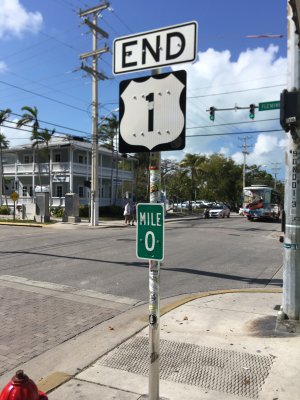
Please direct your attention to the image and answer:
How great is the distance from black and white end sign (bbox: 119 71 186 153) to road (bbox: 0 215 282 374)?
9.97 feet

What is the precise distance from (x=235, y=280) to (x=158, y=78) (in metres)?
7.14

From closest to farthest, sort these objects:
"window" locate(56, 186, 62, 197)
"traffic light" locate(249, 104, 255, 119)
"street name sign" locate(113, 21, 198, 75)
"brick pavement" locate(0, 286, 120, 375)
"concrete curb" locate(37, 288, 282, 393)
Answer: "street name sign" locate(113, 21, 198, 75) < "concrete curb" locate(37, 288, 282, 393) < "brick pavement" locate(0, 286, 120, 375) < "traffic light" locate(249, 104, 255, 119) < "window" locate(56, 186, 62, 197)

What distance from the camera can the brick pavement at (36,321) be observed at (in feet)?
16.8

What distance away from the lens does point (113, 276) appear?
379 inches

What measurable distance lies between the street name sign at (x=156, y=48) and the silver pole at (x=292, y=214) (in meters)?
2.94

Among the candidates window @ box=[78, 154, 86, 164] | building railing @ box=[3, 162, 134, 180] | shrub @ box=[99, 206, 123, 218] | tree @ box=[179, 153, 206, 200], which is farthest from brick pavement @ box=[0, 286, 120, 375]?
tree @ box=[179, 153, 206, 200]

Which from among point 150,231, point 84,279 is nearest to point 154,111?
point 150,231

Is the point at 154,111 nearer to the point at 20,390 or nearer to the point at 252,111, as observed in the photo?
the point at 20,390

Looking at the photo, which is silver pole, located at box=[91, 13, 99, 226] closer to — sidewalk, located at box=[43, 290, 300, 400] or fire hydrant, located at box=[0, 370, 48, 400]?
sidewalk, located at box=[43, 290, 300, 400]

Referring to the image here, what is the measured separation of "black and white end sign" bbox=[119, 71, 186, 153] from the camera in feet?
10.6

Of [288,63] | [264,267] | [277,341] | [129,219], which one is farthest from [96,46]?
[277,341]

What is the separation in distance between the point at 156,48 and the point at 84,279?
22.3 feet

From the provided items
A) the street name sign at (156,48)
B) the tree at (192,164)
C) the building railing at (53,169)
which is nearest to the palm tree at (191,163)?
the tree at (192,164)

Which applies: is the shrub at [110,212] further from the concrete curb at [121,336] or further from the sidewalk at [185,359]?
the sidewalk at [185,359]
